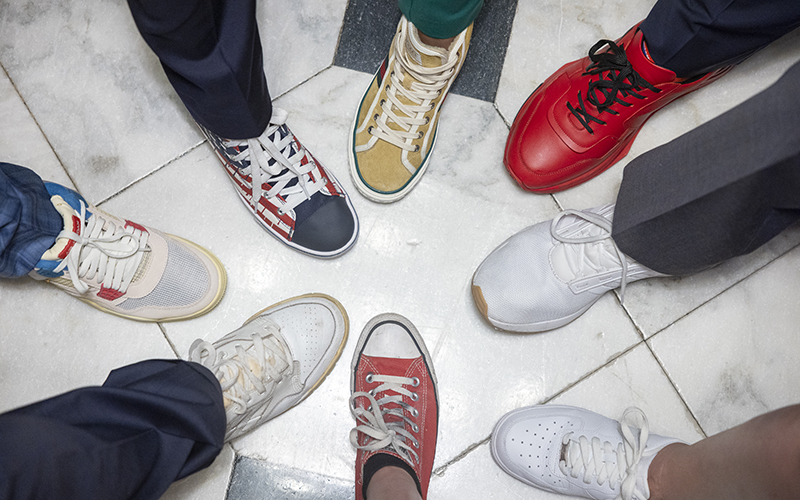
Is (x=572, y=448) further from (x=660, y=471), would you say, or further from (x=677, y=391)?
(x=677, y=391)

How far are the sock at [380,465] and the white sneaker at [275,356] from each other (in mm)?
163

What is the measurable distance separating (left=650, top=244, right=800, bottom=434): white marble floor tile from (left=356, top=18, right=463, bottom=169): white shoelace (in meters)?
0.58

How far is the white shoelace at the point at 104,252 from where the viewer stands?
0.69 m

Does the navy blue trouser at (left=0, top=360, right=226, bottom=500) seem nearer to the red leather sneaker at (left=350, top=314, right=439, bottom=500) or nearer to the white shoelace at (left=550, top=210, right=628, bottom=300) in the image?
the red leather sneaker at (left=350, top=314, right=439, bottom=500)

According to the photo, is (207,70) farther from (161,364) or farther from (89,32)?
(89,32)

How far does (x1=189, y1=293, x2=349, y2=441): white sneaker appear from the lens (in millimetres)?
736

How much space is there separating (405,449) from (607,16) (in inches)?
34.6

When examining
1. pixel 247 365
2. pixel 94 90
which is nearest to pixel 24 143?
pixel 94 90

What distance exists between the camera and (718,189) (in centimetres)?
56

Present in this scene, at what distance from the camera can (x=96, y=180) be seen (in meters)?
0.86

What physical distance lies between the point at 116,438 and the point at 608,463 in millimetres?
695

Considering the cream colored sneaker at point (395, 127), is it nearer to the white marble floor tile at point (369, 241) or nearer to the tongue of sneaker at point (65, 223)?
the white marble floor tile at point (369, 241)

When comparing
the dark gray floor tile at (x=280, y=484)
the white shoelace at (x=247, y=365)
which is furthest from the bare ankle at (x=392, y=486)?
the white shoelace at (x=247, y=365)

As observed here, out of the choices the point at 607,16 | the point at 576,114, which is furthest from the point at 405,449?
the point at 607,16
